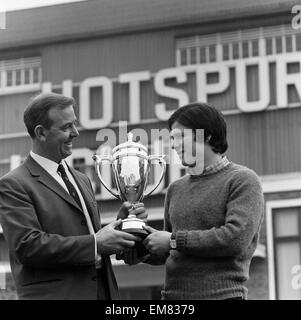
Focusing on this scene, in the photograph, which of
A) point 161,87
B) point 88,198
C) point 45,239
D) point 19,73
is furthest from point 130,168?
point 19,73

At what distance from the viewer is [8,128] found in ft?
23.6

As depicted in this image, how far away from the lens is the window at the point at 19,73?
7148 mm

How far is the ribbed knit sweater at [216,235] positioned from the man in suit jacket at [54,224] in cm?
13

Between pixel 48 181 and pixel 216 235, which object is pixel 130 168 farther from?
pixel 216 235

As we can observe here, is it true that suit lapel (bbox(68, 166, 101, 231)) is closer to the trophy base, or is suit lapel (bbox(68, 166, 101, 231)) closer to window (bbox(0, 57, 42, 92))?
the trophy base

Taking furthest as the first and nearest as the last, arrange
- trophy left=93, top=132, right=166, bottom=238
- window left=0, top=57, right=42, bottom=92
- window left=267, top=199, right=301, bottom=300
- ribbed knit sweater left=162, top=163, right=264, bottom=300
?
window left=0, top=57, right=42, bottom=92
window left=267, top=199, right=301, bottom=300
trophy left=93, top=132, right=166, bottom=238
ribbed knit sweater left=162, top=163, right=264, bottom=300

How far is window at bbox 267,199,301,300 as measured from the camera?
21.1 feet

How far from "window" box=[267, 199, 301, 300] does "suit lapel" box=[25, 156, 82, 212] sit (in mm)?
4785

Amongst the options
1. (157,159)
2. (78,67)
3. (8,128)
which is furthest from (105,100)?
(157,159)

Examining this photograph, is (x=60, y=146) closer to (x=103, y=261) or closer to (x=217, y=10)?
(x=103, y=261)

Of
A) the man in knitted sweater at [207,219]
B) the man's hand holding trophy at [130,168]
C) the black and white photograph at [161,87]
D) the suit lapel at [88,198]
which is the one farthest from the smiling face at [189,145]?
the black and white photograph at [161,87]

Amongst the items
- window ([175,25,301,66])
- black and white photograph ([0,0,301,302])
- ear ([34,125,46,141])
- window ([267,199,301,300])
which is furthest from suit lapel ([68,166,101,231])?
window ([175,25,301,66])

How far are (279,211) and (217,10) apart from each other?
183 cm
